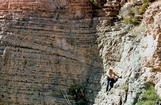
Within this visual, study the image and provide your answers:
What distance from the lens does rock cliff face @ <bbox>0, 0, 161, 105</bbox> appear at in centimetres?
1123

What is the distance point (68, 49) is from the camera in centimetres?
1266

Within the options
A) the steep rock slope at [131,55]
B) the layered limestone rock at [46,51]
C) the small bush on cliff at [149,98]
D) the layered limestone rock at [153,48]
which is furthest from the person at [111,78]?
the small bush on cliff at [149,98]

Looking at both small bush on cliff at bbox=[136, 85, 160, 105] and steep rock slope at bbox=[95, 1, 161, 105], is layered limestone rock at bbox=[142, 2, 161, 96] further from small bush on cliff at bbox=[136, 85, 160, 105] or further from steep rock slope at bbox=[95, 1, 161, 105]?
small bush on cliff at bbox=[136, 85, 160, 105]

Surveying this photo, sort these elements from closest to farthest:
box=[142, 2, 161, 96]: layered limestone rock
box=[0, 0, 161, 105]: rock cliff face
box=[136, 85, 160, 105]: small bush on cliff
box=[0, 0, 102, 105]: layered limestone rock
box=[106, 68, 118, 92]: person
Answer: box=[136, 85, 160, 105]: small bush on cliff
box=[142, 2, 161, 96]: layered limestone rock
box=[0, 0, 161, 105]: rock cliff face
box=[106, 68, 118, 92]: person
box=[0, 0, 102, 105]: layered limestone rock

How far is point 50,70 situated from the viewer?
486 inches

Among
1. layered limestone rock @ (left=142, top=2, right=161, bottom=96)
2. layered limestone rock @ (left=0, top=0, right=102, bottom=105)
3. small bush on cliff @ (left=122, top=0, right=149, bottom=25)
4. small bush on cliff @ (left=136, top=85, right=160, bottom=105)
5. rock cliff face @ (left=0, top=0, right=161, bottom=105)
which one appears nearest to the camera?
small bush on cliff @ (left=136, top=85, right=160, bottom=105)

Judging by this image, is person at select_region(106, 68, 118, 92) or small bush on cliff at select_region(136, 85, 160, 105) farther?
person at select_region(106, 68, 118, 92)

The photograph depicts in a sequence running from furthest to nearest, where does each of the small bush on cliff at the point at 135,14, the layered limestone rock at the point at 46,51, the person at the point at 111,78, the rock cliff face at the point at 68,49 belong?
the small bush on cliff at the point at 135,14 < the layered limestone rock at the point at 46,51 < the person at the point at 111,78 < the rock cliff face at the point at 68,49

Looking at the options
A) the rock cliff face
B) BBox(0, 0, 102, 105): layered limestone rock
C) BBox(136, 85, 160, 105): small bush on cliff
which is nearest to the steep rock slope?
the rock cliff face

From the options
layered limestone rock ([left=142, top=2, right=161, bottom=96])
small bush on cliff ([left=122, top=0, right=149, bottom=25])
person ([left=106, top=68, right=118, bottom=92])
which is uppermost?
small bush on cliff ([left=122, top=0, right=149, bottom=25])

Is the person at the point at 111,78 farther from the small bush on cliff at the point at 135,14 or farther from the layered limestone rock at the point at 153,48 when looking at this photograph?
the small bush on cliff at the point at 135,14

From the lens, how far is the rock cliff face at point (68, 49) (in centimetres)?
1123

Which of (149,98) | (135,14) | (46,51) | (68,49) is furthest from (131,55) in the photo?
(46,51)

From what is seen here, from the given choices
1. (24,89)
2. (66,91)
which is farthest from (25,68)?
(66,91)
